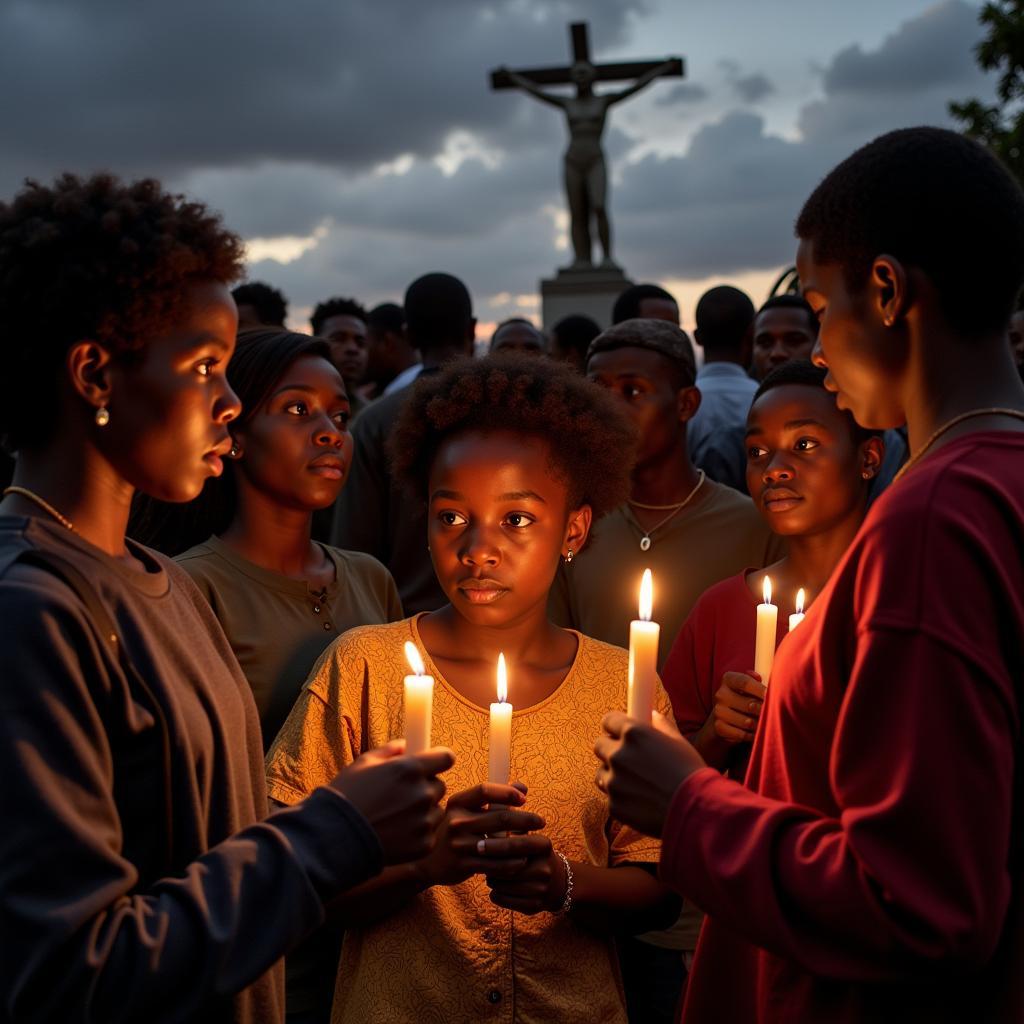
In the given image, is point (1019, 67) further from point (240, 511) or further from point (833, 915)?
point (833, 915)

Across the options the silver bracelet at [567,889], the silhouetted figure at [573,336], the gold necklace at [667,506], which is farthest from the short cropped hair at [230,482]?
the silhouetted figure at [573,336]

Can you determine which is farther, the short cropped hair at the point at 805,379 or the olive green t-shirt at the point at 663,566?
the olive green t-shirt at the point at 663,566

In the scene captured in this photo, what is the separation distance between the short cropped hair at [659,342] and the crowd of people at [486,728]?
6.51ft

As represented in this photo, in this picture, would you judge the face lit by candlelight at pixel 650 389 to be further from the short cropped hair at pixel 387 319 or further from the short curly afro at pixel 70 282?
the short cropped hair at pixel 387 319

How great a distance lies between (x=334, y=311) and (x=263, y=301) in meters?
1.02

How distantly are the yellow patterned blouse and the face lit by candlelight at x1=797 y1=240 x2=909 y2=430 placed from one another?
108 cm

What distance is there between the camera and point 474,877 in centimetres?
233

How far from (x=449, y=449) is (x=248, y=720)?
97 centimetres

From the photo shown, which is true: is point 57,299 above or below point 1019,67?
below

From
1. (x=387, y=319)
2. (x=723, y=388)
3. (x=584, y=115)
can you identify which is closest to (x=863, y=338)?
(x=723, y=388)

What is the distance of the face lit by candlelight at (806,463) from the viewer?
10.8ft

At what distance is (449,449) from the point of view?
268 centimetres

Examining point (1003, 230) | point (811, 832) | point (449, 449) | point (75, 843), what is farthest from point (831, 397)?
point (75, 843)

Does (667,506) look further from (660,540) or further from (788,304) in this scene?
(788,304)
